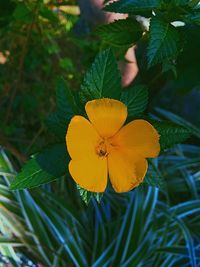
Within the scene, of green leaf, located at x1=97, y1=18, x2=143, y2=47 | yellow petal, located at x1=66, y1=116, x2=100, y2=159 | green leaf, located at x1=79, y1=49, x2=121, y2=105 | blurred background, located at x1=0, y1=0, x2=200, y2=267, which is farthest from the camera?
blurred background, located at x1=0, y1=0, x2=200, y2=267

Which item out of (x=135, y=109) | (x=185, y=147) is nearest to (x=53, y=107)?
(x=185, y=147)

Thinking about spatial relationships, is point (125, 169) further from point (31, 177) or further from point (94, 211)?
point (94, 211)

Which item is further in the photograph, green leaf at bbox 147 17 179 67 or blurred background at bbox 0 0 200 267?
blurred background at bbox 0 0 200 267

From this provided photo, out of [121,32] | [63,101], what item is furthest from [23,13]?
[63,101]

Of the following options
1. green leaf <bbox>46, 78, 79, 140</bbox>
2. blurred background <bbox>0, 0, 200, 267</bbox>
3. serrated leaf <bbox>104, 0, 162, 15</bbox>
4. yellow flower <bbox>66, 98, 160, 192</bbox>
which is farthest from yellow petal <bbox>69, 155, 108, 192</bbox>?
blurred background <bbox>0, 0, 200, 267</bbox>

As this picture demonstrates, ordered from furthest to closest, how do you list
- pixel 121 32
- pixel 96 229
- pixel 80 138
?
pixel 96 229 < pixel 121 32 < pixel 80 138

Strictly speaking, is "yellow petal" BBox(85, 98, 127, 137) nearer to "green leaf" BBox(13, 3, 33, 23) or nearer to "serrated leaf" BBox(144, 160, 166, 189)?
"serrated leaf" BBox(144, 160, 166, 189)

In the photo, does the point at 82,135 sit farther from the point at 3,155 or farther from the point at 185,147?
the point at 185,147
